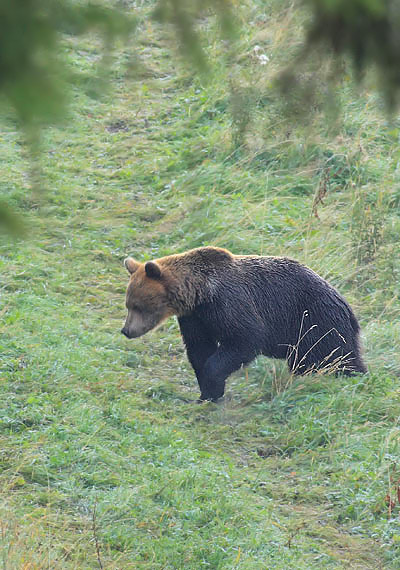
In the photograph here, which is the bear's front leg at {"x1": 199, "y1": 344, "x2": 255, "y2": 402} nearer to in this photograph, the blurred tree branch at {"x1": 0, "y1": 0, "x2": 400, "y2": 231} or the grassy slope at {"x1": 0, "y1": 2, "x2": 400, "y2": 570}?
the grassy slope at {"x1": 0, "y1": 2, "x2": 400, "y2": 570}

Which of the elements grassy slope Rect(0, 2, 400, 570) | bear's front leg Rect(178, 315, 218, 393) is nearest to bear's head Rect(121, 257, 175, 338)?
bear's front leg Rect(178, 315, 218, 393)

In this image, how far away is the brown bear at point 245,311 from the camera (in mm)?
5980

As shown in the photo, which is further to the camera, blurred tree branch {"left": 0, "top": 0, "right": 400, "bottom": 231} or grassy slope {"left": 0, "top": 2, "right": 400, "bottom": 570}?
grassy slope {"left": 0, "top": 2, "right": 400, "bottom": 570}

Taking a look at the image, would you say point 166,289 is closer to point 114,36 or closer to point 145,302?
point 145,302

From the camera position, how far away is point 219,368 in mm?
5859

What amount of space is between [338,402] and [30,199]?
4587 millimetres

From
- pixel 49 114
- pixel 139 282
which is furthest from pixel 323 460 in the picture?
pixel 49 114

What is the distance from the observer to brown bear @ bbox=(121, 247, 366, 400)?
5980 mm

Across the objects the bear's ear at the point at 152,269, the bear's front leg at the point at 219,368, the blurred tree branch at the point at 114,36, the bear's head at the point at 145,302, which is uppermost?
the blurred tree branch at the point at 114,36

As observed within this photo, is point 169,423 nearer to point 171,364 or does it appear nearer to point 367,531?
point 171,364

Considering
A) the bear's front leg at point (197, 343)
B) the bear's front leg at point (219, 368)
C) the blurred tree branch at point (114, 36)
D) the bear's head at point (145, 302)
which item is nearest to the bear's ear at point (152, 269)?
the bear's head at point (145, 302)

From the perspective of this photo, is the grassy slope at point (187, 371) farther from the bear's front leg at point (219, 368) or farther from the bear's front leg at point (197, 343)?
the bear's front leg at point (197, 343)

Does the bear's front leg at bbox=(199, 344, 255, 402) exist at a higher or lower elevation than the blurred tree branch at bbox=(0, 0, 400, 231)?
lower

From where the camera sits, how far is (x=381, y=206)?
781 centimetres
